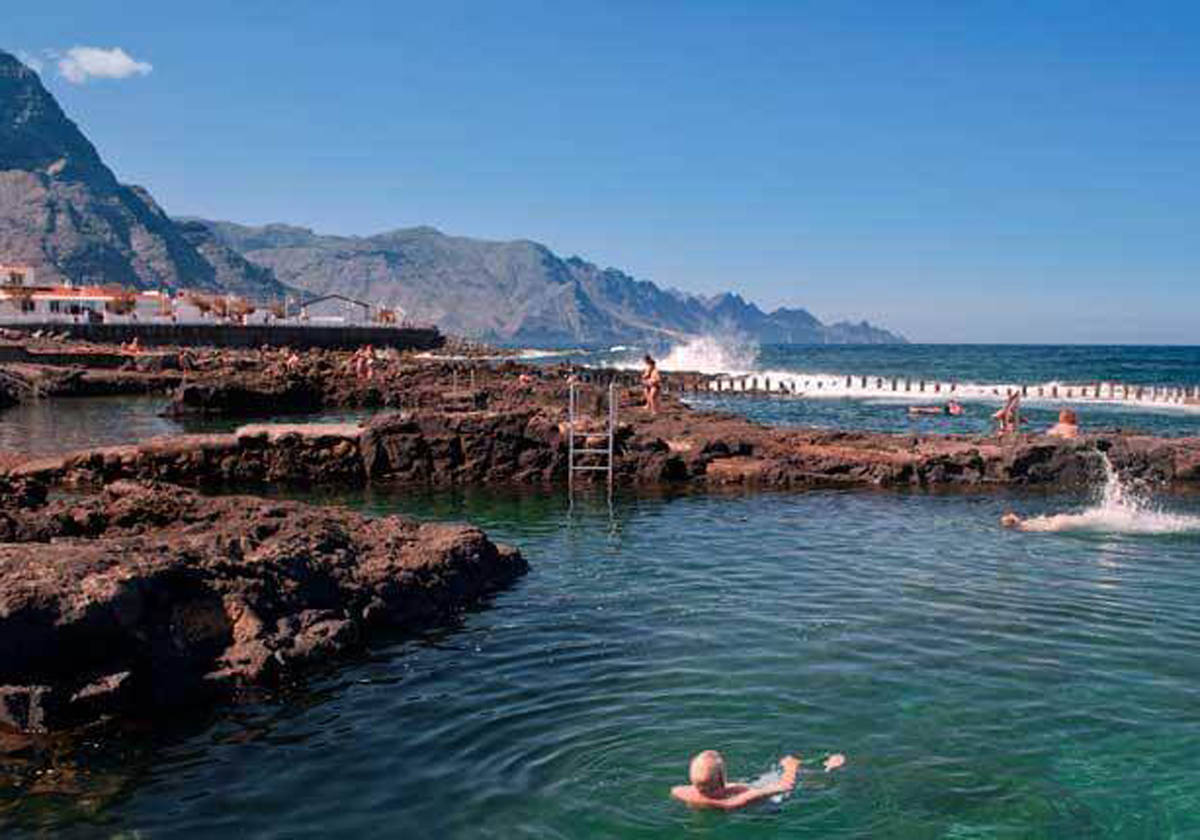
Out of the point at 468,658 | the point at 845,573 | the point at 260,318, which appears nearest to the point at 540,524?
the point at 845,573

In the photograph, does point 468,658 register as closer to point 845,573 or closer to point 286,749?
point 286,749

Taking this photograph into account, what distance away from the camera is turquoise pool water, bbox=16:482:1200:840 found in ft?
27.2

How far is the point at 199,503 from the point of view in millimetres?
15016

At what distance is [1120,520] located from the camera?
21844 mm

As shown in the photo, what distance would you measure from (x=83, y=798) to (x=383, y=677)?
3468mm

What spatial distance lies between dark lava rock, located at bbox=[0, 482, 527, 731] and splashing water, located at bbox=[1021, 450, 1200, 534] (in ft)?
39.3

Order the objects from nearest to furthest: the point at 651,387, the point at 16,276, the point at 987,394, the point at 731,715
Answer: the point at 731,715
the point at 651,387
the point at 987,394
the point at 16,276

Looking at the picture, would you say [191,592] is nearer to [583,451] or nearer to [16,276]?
[583,451]

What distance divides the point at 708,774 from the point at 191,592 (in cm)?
588

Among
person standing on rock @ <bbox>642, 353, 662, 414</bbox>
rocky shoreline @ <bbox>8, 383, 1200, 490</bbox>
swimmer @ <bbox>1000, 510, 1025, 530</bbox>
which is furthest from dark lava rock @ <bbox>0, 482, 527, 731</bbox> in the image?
person standing on rock @ <bbox>642, 353, 662, 414</bbox>

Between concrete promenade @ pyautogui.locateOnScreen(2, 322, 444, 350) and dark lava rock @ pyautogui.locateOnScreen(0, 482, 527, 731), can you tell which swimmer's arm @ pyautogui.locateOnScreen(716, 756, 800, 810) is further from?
concrete promenade @ pyautogui.locateOnScreen(2, 322, 444, 350)

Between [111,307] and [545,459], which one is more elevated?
[111,307]

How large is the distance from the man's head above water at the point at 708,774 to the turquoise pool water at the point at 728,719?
21cm

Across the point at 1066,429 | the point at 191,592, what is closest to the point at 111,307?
the point at 1066,429
